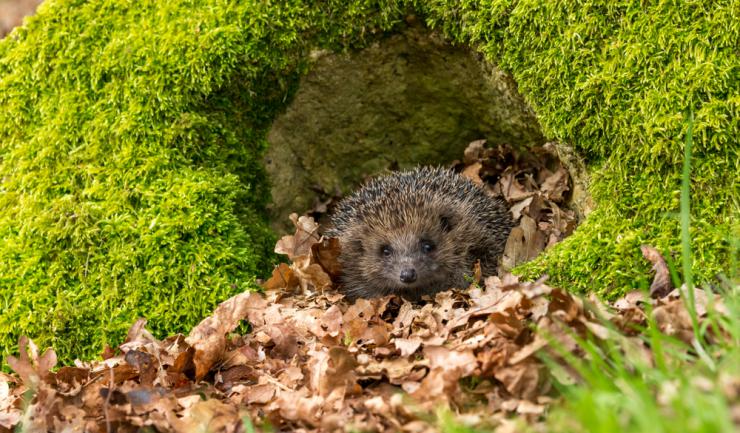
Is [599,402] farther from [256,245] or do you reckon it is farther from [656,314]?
[256,245]

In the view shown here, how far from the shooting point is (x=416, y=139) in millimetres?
7340

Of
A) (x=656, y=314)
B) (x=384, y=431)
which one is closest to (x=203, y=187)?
(x=384, y=431)

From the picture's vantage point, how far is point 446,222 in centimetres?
636

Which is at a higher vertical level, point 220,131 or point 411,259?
point 220,131

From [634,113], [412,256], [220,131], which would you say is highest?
[634,113]

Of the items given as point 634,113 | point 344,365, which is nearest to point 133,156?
point 344,365

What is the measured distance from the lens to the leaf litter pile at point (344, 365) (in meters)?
3.46

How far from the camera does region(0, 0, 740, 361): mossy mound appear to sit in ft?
14.9

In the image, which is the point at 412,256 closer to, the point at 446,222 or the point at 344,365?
the point at 446,222

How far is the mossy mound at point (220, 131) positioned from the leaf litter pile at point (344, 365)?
35 centimetres

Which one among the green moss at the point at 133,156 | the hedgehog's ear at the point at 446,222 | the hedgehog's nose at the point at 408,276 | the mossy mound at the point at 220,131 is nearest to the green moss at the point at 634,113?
the mossy mound at the point at 220,131

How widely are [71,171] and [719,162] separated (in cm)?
452

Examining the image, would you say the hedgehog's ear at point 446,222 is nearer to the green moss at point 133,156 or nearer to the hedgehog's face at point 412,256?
the hedgehog's face at point 412,256

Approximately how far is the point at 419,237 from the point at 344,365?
7.91 ft
